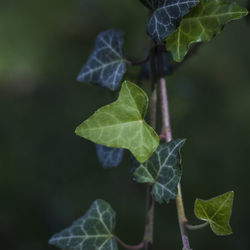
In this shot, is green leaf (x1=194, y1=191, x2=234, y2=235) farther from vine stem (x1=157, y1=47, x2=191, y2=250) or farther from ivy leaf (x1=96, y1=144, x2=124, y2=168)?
ivy leaf (x1=96, y1=144, x2=124, y2=168)

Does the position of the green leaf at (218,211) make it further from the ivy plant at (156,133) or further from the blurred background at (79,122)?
the blurred background at (79,122)

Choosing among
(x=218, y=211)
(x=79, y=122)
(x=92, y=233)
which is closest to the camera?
(x=218, y=211)

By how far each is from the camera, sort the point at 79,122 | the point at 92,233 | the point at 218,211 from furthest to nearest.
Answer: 1. the point at 79,122
2. the point at 92,233
3. the point at 218,211

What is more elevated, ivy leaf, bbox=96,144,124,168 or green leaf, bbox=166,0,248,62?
green leaf, bbox=166,0,248,62

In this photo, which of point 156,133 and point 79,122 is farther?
point 79,122

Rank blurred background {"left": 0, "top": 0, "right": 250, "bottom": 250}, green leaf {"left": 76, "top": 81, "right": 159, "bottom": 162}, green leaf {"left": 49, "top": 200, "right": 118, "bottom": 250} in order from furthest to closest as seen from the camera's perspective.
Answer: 1. blurred background {"left": 0, "top": 0, "right": 250, "bottom": 250}
2. green leaf {"left": 49, "top": 200, "right": 118, "bottom": 250}
3. green leaf {"left": 76, "top": 81, "right": 159, "bottom": 162}

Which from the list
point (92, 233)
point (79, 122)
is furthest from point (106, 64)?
point (79, 122)

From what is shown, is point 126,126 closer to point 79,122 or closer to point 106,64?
point 106,64

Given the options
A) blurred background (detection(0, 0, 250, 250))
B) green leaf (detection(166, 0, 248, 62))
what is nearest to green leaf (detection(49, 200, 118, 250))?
green leaf (detection(166, 0, 248, 62))
